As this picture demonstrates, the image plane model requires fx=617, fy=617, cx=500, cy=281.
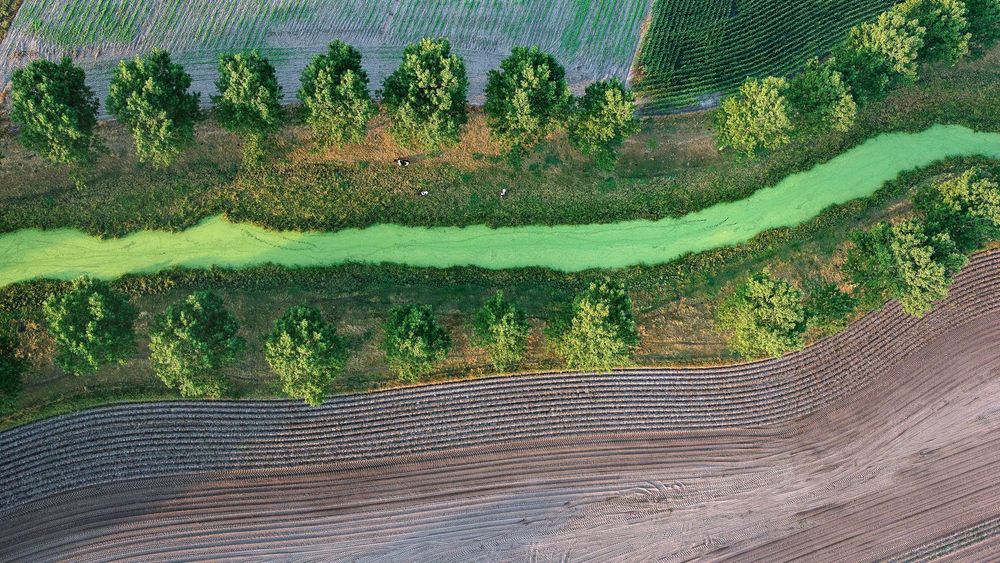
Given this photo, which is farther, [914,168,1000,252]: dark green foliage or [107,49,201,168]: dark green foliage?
[914,168,1000,252]: dark green foliage

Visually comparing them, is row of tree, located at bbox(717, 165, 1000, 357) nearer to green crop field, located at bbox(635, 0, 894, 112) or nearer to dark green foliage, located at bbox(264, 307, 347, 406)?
green crop field, located at bbox(635, 0, 894, 112)

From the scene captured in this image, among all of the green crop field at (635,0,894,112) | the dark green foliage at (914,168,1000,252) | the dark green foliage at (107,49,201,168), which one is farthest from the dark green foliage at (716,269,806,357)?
the dark green foliage at (107,49,201,168)

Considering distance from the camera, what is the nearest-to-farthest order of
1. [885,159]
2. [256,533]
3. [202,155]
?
[256,533] → [202,155] → [885,159]

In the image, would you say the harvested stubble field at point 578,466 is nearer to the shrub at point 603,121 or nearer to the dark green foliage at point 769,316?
the dark green foliage at point 769,316

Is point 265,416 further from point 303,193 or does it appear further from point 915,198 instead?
point 915,198

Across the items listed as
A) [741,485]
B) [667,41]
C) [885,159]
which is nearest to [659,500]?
[741,485]

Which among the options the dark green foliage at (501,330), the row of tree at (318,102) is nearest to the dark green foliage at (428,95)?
the row of tree at (318,102)
